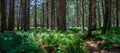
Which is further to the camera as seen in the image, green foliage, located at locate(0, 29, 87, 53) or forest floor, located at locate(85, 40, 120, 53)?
forest floor, located at locate(85, 40, 120, 53)

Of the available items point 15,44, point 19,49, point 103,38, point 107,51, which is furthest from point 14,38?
point 103,38

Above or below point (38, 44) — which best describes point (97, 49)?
below

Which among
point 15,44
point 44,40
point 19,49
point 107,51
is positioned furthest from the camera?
point 107,51

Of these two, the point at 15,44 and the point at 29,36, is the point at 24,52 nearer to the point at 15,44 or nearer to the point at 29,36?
the point at 15,44

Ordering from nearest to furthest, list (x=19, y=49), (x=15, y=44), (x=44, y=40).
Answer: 1. (x=19, y=49)
2. (x=15, y=44)
3. (x=44, y=40)

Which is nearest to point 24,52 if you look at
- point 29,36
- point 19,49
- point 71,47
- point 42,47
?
point 19,49

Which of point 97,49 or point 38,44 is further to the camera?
point 97,49

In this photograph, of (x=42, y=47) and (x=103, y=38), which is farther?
(x=103, y=38)

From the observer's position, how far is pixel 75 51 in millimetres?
10898

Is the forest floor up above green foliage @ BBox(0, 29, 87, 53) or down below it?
below

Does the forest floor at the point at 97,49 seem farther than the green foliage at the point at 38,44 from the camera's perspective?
Answer: Yes

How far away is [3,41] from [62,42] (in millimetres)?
3152

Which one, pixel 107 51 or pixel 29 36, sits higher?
pixel 29 36

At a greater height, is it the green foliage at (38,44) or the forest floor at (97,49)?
the green foliage at (38,44)
